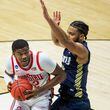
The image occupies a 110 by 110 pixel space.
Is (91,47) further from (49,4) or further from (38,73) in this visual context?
(38,73)

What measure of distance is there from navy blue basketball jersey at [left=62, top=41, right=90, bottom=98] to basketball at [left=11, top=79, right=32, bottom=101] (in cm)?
52

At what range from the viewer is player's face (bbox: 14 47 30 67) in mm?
4781

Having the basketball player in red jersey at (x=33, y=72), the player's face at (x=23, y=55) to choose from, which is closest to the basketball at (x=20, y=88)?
the basketball player in red jersey at (x=33, y=72)

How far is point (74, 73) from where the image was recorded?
5.14 m

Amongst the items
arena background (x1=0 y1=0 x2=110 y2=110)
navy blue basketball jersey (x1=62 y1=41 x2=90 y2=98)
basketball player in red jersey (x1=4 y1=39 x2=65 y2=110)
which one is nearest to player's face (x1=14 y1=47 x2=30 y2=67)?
basketball player in red jersey (x1=4 y1=39 x2=65 y2=110)

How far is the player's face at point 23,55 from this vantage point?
478 cm

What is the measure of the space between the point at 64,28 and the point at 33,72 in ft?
13.4

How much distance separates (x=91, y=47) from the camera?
8109 mm

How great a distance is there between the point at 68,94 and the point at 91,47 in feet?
9.80

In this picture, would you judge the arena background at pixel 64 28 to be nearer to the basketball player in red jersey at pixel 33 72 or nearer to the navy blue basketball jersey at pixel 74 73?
the basketball player in red jersey at pixel 33 72

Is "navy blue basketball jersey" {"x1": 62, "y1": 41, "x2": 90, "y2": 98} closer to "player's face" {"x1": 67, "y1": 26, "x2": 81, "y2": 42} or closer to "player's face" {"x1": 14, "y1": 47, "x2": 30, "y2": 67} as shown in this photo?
"player's face" {"x1": 67, "y1": 26, "x2": 81, "y2": 42}

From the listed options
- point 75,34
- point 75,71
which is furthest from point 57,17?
point 75,71

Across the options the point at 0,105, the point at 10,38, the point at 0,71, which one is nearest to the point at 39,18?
the point at 10,38

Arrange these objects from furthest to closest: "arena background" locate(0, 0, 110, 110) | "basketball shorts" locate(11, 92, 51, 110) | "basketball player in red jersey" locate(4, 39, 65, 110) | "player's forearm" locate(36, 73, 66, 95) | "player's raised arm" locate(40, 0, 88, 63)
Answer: "arena background" locate(0, 0, 110, 110), "basketball shorts" locate(11, 92, 51, 110), "player's forearm" locate(36, 73, 66, 95), "basketball player in red jersey" locate(4, 39, 65, 110), "player's raised arm" locate(40, 0, 88, 63)
